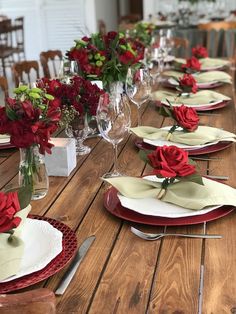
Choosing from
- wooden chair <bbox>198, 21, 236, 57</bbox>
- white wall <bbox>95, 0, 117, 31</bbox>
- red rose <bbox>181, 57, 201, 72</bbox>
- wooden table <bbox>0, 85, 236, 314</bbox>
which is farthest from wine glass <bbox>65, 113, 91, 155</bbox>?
white wall <bbox>95, 0, 117, 31</bbox>

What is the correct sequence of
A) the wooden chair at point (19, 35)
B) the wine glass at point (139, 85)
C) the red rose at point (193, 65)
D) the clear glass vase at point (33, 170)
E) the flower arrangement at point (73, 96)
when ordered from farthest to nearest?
1. the wooden chair at point (19, 35)
2. the red rose at point (193, 65)
3. the wine glass at point (139, 85)
4. the flower arrangement at point (73, 96)
5. the clear glass vase at point (33, 170)

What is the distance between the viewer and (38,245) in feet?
3.37

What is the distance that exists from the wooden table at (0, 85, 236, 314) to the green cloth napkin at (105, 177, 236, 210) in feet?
0.16

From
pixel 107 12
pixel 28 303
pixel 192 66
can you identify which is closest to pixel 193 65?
pixel 192 66

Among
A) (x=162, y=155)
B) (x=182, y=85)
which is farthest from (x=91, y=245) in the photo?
(x=182, y=85)

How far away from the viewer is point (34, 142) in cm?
123

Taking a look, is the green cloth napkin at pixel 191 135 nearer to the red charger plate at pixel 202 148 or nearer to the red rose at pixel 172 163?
the red charger plate at pixel 202 148

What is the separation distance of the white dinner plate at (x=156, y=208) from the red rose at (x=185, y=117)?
1.70 ft

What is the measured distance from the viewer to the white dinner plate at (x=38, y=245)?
95 centimetres

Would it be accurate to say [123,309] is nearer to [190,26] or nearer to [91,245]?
→ [91,245]

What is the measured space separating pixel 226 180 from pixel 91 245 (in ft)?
1.67

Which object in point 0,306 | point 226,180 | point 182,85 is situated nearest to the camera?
point 0,306

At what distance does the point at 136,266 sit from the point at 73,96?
742 mm

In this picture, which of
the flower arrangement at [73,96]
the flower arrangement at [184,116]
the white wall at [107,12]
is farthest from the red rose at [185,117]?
the white wall at [107,12]
